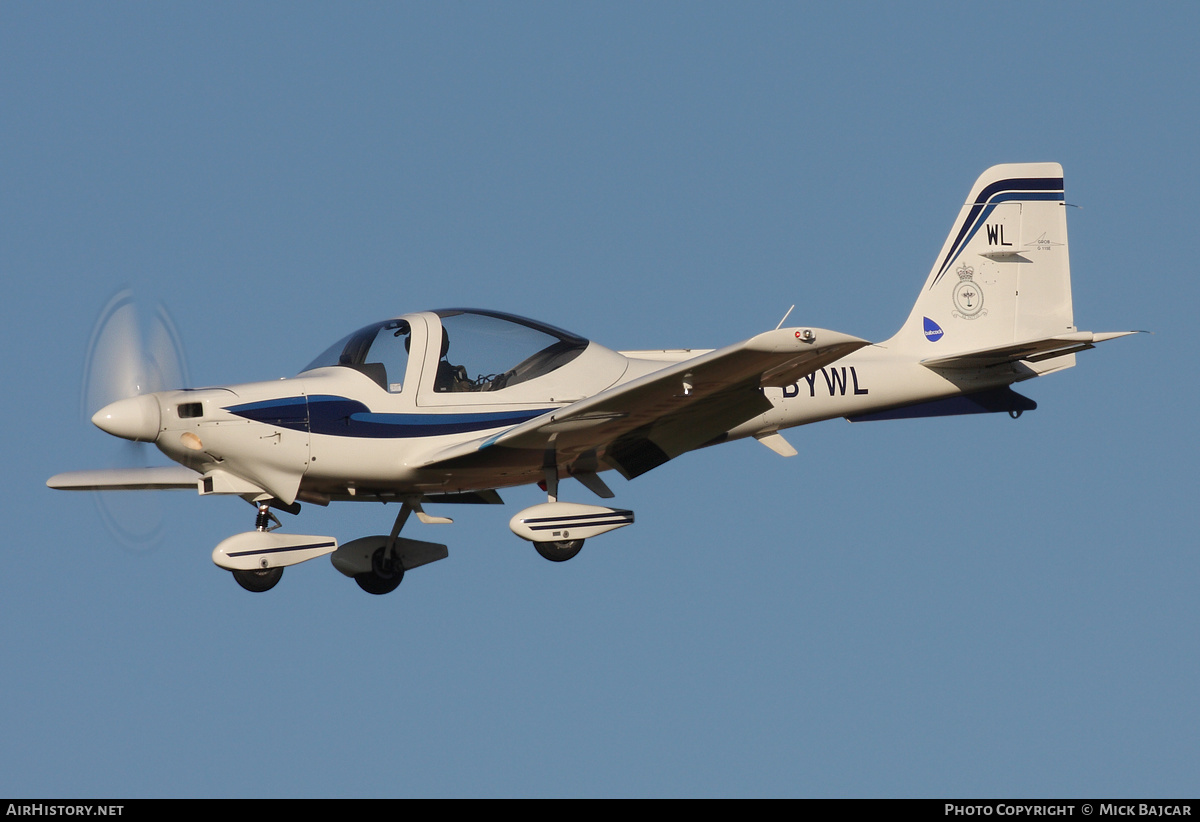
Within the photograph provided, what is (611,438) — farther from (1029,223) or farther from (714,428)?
(1029,223)

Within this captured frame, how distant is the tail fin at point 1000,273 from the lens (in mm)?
15945

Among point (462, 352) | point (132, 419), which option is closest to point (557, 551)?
point (462, 352)

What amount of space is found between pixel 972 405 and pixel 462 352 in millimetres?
5649

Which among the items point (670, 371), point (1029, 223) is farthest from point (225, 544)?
point (1029, 223)

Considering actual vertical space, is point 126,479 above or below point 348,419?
below

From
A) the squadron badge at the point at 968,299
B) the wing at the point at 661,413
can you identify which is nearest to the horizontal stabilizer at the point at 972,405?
the squadron badge at the point at 968,299

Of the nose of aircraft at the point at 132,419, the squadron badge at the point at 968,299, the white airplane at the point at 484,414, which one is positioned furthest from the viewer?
the squadron badge at the point at 968,299

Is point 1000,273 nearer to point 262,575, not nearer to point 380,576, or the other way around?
point 380,576

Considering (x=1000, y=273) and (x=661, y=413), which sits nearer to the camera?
(x=661, y=413)

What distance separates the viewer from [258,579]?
1312 centimetres

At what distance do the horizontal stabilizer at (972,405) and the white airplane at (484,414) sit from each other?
0.05 feet

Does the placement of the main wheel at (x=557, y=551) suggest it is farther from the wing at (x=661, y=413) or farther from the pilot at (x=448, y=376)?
the pilot at (x=448, y=376)

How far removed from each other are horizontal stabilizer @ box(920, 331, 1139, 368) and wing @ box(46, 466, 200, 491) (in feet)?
25.8

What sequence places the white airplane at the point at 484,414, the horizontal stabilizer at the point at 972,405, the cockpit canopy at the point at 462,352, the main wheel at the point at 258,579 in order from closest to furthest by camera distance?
1. the white airplane at the point at 484,414
2. the main wheel at the point at 258,579
3. the cockpit canopy at the point at 462,352
4. the horizontal stabilizer at the point at 972,405
